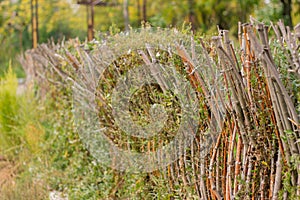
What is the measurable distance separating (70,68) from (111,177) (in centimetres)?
94

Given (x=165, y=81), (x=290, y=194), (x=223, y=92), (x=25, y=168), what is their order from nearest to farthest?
(x=290, y=194) → (x=223, y=92) → (x=165, y=81) → (x=25, y=168)

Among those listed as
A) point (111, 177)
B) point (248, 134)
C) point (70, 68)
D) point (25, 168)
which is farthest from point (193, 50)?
point (25, 168)

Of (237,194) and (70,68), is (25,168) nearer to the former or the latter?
(70,68)

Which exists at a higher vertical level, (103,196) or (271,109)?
(271,109)

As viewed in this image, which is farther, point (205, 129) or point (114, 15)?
point (114, 15)

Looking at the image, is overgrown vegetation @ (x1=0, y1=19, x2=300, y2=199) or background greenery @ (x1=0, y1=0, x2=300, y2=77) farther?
background greenery @ (x1=0, y1=0, x2=300, y2=77)

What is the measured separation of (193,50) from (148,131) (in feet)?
2.27

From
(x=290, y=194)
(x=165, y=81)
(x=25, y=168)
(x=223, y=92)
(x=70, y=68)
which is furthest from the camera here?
(x=25, y=168)

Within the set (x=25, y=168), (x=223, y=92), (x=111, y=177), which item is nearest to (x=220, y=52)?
(x=223, y=92)

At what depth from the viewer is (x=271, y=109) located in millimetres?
2000

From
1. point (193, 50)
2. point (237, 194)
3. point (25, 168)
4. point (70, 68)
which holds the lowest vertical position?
point (25, 168)

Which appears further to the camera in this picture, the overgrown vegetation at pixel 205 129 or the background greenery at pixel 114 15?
the background greenery at pixel 114 15

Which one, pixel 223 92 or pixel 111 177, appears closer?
pixel 223 92

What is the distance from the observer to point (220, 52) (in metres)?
2.05
